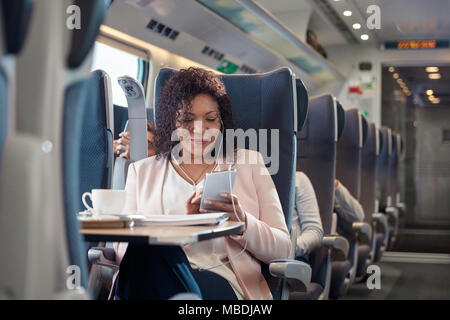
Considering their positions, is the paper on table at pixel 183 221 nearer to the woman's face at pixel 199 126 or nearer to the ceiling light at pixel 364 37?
the woman's face at pixel 199 126

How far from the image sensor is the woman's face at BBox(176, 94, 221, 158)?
7.09ft

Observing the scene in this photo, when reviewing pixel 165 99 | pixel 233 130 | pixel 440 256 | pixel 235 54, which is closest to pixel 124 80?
pixel 165 99

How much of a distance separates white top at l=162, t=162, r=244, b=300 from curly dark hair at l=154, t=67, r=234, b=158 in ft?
0.53

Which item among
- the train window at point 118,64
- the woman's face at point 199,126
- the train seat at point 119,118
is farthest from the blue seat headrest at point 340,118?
the train window at point 118,64

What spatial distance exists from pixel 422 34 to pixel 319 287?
7.03m

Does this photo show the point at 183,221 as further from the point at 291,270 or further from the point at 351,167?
the point at 351,167

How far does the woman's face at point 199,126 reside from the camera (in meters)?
2.16

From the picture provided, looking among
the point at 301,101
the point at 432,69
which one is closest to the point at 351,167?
the point at 301,101

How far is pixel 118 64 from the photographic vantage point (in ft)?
16.5

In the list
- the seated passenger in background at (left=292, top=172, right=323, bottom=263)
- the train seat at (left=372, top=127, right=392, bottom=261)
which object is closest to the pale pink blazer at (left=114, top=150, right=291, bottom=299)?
the seated passenger in background at (left=292, top=172, right=323, bottom=263)

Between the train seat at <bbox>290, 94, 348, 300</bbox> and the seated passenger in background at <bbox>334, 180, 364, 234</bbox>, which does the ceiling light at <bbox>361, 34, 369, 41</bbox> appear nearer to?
the seated passenger in background at <bbox>334, 180, 364, 234</bbox>

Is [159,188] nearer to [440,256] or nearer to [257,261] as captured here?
[257,261]

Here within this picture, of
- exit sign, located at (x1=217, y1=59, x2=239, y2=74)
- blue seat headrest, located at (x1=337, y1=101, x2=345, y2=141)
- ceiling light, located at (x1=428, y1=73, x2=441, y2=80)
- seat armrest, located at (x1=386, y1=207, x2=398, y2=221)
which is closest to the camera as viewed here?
blue seat headrest, located at (x1=337, y1=101, x2=345, y2=141)

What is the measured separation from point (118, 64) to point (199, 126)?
3.06 meters
